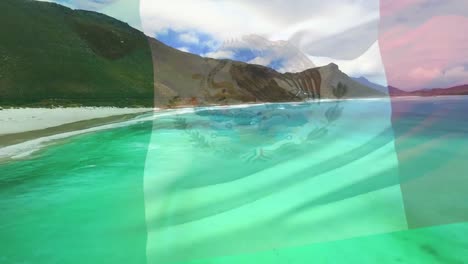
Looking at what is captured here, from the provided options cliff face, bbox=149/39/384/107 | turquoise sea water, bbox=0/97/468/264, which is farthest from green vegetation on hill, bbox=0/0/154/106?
turquoise sea water, bbox=0/97/468/264

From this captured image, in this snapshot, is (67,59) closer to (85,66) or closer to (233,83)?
(85,66)

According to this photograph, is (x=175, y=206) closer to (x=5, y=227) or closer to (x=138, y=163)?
(x=5, y=227)

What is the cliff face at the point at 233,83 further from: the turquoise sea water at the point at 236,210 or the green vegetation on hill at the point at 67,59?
the green vegetation on hill at the point at 67,59

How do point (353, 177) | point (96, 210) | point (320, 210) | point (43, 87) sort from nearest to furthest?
point (320, 210) < point (96, 210) < point (353, 177) < point (43, 87)

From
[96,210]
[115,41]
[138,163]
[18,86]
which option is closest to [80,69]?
[18,86]

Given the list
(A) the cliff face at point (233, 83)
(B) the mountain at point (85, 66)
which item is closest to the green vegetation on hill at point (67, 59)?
(B) the mountain at point (85, 66)

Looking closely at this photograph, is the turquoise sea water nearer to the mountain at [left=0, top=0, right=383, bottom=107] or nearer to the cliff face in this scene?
the cliff face

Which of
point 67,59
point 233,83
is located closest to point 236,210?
point 233,83
